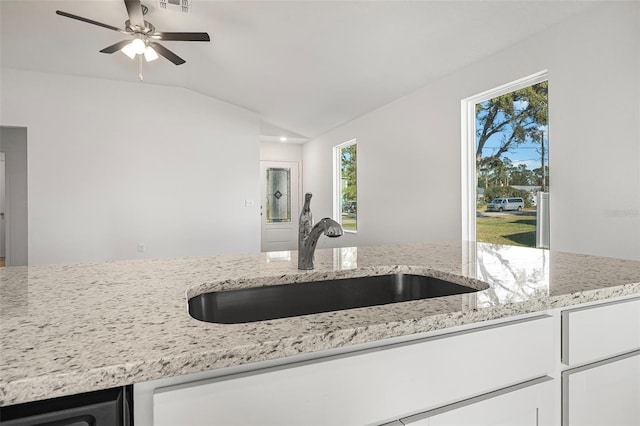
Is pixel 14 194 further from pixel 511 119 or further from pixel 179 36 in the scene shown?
pixel 511 119

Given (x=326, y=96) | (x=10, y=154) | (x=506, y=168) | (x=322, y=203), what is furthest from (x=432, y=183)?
(x=10, y=154)

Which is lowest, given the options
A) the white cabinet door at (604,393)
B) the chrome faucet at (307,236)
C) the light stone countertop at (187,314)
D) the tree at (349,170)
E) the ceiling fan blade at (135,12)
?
the white cabinet door at (604,393)

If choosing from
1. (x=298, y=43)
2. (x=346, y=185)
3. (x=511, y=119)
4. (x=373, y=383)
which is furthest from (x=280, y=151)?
(x=373, y=383)

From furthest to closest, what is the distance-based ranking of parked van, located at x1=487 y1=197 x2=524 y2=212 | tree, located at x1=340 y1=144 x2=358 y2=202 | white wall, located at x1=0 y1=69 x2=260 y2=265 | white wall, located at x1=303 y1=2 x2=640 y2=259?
tree, located at x1=340 y1=144 x2=358 y2=202, white wall, located at x1=0 y1=69 x2=260 y2=265, parked van, located at x1=487 y1=197 x2=524 y2=212, white wall, located at x1=303 y1=2 x2=640 y2=259

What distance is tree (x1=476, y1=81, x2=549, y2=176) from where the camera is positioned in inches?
125

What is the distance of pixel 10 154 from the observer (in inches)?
208

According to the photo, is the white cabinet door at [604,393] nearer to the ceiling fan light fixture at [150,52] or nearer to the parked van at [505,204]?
the parked van at [505,204]

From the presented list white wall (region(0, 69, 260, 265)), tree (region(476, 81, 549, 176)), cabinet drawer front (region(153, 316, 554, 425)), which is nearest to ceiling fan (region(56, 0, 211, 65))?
white wall (region(0, 69, 260, 265))

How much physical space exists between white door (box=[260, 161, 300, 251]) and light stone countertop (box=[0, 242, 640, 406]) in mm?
6880

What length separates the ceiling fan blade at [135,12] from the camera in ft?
9.00

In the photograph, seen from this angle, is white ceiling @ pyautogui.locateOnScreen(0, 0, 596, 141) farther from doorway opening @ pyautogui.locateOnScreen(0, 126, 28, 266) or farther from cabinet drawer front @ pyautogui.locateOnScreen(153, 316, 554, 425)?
cabinet drawer front @ pyautogui.locateOnScreen(153, 316, 554, 425)

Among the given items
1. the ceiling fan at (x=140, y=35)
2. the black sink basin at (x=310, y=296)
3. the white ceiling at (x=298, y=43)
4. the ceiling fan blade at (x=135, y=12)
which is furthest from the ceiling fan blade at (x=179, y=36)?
the black sink basin at (x=310, y=296)

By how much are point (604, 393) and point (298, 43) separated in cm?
363

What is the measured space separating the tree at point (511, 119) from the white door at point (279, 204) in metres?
5.01
